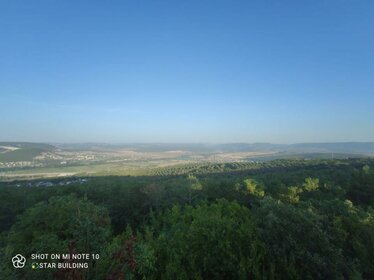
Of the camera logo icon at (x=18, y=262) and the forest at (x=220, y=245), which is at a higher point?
the camera logo icon at (x=18, y=262)

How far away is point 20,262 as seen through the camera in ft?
37.1

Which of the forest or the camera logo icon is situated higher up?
the camera logo icon

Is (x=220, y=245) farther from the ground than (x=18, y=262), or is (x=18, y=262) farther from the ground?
(x=18, y=262)

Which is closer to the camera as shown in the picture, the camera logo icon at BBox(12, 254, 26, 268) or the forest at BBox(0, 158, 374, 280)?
the camera logo icon at BBox(12, 254, 26, 268)

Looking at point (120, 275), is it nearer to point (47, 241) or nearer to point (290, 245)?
point (47, 241)

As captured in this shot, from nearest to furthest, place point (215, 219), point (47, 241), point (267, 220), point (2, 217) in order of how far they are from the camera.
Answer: point (47, 241) → point (267, 220) → point (215, 219) → point (2, 217)

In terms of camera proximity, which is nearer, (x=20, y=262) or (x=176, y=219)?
(x=20, y=262)

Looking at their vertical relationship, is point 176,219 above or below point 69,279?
below

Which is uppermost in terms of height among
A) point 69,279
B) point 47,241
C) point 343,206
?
point 69,279

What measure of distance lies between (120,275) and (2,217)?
46.2 meters

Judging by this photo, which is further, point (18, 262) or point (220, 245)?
point (220, 245)

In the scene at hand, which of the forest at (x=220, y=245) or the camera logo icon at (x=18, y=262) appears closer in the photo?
the camera logo icon at (x=18, y=262)

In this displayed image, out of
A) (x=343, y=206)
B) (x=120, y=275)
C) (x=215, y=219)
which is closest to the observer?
(x=120, y=275)

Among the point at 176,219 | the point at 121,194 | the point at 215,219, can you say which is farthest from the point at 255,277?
the point at 121,194
